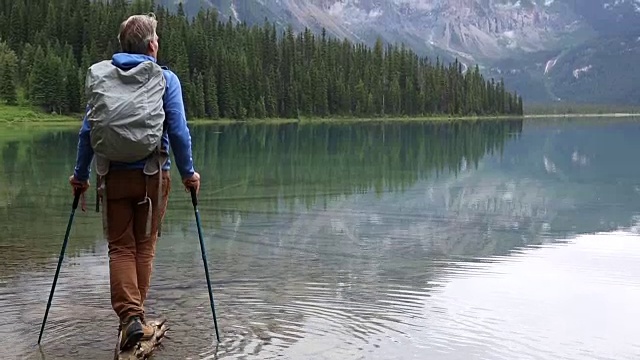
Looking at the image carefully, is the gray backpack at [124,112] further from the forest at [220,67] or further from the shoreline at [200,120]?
the forest at [220,67]

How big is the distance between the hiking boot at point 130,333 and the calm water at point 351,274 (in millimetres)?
483

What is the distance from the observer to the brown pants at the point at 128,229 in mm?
7711

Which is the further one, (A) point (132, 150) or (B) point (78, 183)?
(B) point (78, 183)

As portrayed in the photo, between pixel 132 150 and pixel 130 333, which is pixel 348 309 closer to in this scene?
pixel 130 333

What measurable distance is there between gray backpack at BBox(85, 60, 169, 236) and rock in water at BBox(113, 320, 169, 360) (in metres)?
1.75

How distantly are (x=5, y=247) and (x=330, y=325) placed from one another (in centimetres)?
776

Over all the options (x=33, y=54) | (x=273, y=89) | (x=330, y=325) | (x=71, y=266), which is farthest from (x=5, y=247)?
(x=273, y=89)

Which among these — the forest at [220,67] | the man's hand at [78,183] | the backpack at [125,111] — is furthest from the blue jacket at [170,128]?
the forest at [220,67]

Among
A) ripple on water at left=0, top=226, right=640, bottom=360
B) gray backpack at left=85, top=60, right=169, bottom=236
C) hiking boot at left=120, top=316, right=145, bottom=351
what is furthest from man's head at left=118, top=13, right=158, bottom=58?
ripple on water at left=0, top=226, right=640, bottom=360

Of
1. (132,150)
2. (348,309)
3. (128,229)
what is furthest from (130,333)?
(348,309)

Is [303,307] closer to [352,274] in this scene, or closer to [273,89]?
[352,274]

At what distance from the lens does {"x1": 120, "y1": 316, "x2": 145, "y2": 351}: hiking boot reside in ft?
25.0

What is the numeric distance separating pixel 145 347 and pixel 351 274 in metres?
5.29

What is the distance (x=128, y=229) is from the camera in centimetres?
789
